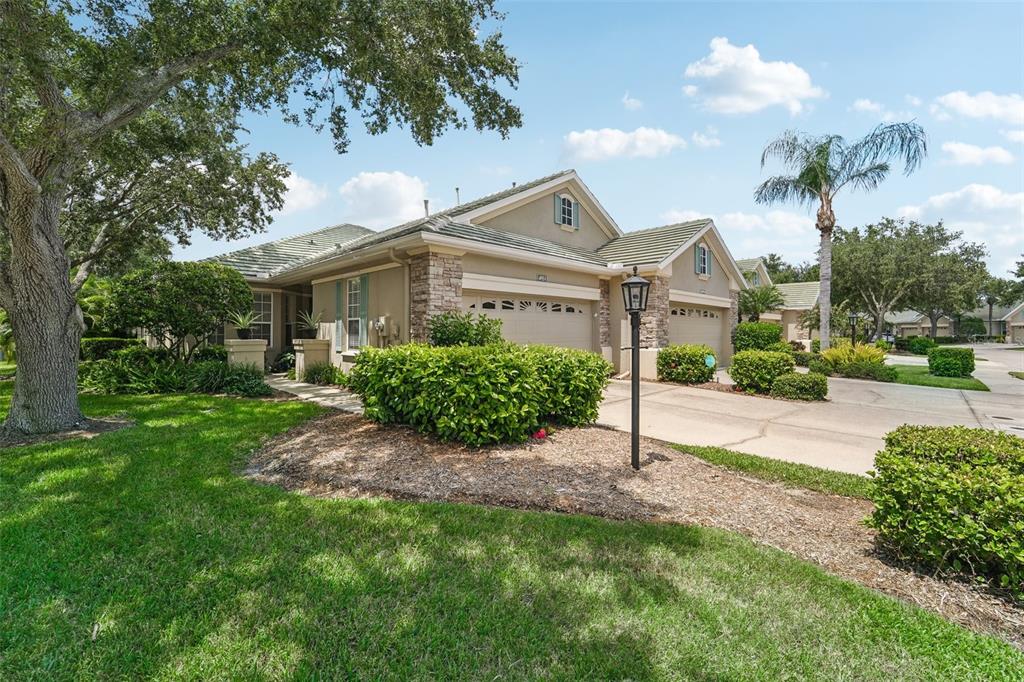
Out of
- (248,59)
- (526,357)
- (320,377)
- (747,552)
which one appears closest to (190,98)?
(248,59)

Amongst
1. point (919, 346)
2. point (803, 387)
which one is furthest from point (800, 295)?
point (803, 387)

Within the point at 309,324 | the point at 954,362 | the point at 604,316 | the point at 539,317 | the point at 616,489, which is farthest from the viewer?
the point at 954,362

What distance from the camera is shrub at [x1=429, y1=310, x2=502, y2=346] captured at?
29.9 feet

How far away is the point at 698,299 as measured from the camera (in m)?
16.9

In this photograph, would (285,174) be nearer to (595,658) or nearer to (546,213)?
(546,213)

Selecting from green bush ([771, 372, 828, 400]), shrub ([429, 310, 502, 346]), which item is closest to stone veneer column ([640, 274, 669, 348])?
green bush ([771, 372, 828, 400])

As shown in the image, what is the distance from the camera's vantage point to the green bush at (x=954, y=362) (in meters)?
15.5

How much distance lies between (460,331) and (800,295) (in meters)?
33.0

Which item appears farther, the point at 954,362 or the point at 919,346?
the point at 919,346

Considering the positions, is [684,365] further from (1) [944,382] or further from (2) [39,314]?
(2) [39,314]

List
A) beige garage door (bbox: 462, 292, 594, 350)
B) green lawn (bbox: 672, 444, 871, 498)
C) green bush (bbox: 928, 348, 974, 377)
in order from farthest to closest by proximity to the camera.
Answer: green bush (bbox: 928, 348, 974, 377)
beige garage door (bbox: 462, 292, 594, 350)
green lawn (bbox: 672, 444, 871, 498)

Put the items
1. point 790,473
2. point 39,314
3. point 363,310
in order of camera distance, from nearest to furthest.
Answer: point 790,473, point 39,314, point 363,310

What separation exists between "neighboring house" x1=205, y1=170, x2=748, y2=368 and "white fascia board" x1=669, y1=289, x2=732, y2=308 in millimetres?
67

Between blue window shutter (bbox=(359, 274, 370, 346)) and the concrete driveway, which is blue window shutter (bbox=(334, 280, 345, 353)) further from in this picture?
the concrete driveway
